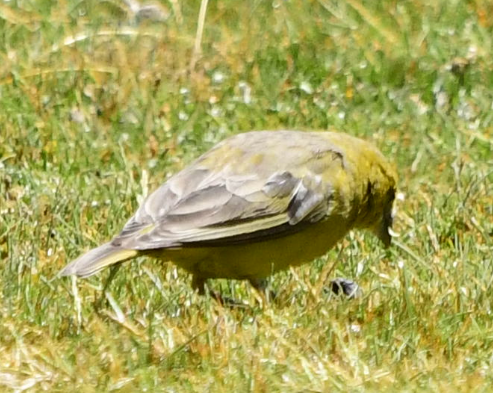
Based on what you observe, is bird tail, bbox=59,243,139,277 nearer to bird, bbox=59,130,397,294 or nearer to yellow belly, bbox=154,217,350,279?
bird, bbox=59,130,397,294

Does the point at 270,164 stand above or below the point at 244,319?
above

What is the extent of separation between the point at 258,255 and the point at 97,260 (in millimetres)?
727

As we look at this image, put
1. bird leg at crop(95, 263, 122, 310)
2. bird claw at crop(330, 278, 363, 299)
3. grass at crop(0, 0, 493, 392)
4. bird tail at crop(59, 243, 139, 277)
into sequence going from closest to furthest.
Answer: grass at crop(0, 0, 493, 392) → bird tail at crop(59, 243, 139, 277) → bird leg at crop(95, 263, 122, 310) → bird claw at crop(330, 278, 363, 299)

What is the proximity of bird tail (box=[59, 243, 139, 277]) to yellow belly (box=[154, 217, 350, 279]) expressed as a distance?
189 mm

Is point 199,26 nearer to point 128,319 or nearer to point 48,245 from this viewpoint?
point 48,245

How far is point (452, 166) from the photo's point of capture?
749 centimetres

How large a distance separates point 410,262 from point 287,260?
0.68 meters

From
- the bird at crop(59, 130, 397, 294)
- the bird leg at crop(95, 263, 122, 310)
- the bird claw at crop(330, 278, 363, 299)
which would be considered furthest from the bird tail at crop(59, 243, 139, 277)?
the bird claw at crop(330, 278, 363, 299)

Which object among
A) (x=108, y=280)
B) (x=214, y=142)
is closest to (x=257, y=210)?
(x=108, y=280)

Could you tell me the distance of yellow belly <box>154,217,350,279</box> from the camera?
5820 mm

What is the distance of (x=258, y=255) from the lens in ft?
19.5

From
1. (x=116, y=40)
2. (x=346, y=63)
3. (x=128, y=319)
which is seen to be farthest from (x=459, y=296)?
(x=116, y=40)

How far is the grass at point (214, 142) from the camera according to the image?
495 centimetres

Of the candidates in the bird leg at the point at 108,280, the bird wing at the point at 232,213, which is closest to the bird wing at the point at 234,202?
the bird wing at the point at 232,213
